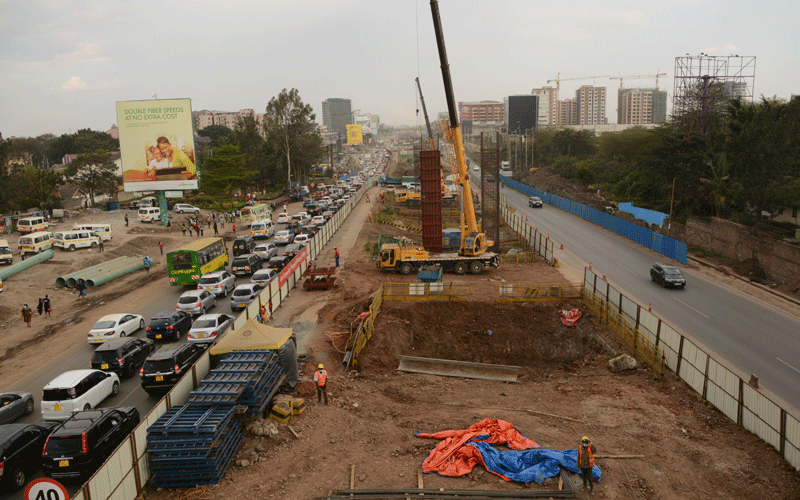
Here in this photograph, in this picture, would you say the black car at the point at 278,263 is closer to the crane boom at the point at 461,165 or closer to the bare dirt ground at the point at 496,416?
the bare dirt ground at the point at 496,416

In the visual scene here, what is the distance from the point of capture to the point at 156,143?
2140 inches

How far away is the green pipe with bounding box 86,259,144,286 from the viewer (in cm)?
3766

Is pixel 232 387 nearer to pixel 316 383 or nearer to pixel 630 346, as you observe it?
pixel 316 383

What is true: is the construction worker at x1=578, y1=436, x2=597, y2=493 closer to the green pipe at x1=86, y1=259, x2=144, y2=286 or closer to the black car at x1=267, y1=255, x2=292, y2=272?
the black car at x1=267, y1=255, x2=292, y2=272

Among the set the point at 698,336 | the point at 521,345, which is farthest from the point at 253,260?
the point at 698,336

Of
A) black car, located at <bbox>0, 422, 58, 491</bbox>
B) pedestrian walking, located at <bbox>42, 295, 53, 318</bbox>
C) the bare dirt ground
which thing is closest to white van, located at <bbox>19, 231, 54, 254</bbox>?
pedestrian walking, located at <bbox>42, 295, 53, 318</bbox>

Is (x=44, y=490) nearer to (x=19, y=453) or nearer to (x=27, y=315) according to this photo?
(x=19, y=453)

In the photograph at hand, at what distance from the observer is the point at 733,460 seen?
47.5 feet

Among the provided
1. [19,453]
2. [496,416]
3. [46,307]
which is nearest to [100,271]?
[46,307]

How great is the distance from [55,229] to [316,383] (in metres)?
47.7

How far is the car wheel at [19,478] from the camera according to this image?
13.8m

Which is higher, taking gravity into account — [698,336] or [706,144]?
[706,144]

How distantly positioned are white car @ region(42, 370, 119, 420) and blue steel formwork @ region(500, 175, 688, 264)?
123 feet

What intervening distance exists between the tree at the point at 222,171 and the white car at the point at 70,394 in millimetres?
57678
